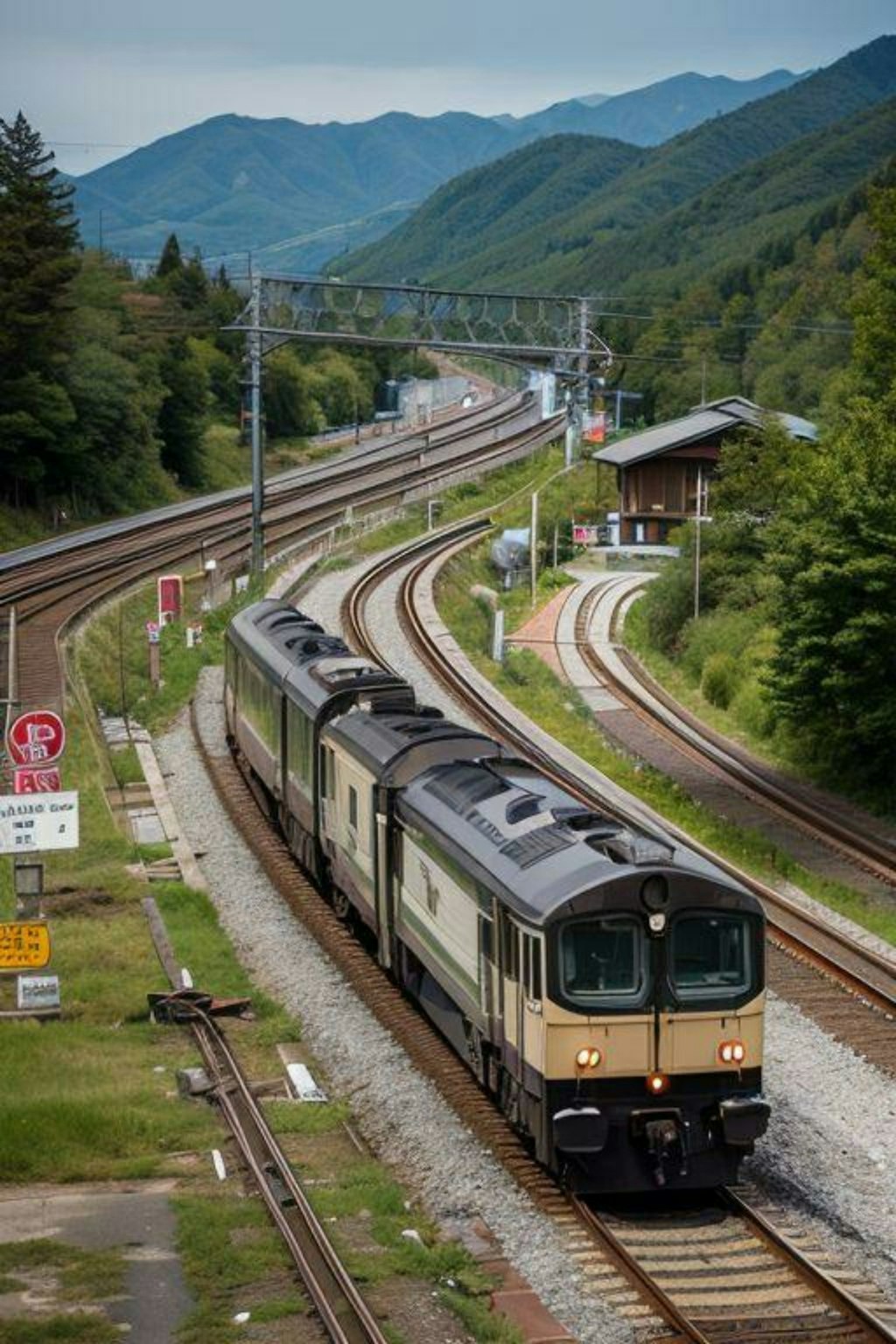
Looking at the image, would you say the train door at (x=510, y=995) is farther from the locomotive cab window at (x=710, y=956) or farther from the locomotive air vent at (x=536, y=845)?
the locomotive cab window at (x=710, y=956)

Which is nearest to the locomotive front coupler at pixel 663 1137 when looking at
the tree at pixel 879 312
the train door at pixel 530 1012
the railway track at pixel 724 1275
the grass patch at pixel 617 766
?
the railway track at pixel 724 1275

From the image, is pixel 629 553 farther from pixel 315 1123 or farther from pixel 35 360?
pixel 315 1123

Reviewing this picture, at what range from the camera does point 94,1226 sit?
13344 mm

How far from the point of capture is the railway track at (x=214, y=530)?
42156mm

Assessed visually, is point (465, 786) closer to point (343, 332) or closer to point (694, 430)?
point (343, 332)

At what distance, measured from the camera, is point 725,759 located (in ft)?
119

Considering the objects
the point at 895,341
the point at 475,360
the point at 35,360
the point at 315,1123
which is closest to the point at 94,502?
the point at 35,360

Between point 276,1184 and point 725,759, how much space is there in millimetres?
22894

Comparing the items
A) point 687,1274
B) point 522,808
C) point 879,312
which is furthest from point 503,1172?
point 879,312

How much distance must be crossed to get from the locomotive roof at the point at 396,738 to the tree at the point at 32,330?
A: 41.4 metres

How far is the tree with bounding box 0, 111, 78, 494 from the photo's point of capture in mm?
62500

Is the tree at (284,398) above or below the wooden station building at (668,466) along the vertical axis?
above

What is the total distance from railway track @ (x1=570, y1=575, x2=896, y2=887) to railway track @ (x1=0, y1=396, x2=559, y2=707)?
36.4 ft

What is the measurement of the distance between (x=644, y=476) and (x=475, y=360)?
11698 centimetres
